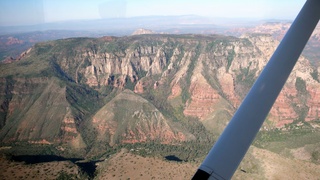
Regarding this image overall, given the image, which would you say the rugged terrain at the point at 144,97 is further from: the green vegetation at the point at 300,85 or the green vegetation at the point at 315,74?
the green vegetation at the point at 315,74

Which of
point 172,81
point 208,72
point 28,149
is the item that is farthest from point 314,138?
point 28,149

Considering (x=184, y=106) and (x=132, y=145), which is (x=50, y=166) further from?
(x=184, y=106)

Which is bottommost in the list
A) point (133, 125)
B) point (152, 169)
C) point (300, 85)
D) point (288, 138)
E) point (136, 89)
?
point (133, 125)

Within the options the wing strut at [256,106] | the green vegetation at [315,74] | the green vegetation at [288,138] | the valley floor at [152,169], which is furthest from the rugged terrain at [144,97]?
the wing strut at [256,106]

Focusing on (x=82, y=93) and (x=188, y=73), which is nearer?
(x=82, y=93)

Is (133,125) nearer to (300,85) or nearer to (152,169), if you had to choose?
(152,169)

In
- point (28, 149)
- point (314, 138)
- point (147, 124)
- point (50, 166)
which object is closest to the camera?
point (50, 166)

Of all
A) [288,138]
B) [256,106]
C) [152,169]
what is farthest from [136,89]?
[256,106]

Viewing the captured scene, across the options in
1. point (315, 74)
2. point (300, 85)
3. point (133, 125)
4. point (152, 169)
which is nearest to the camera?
point (152, 169)
